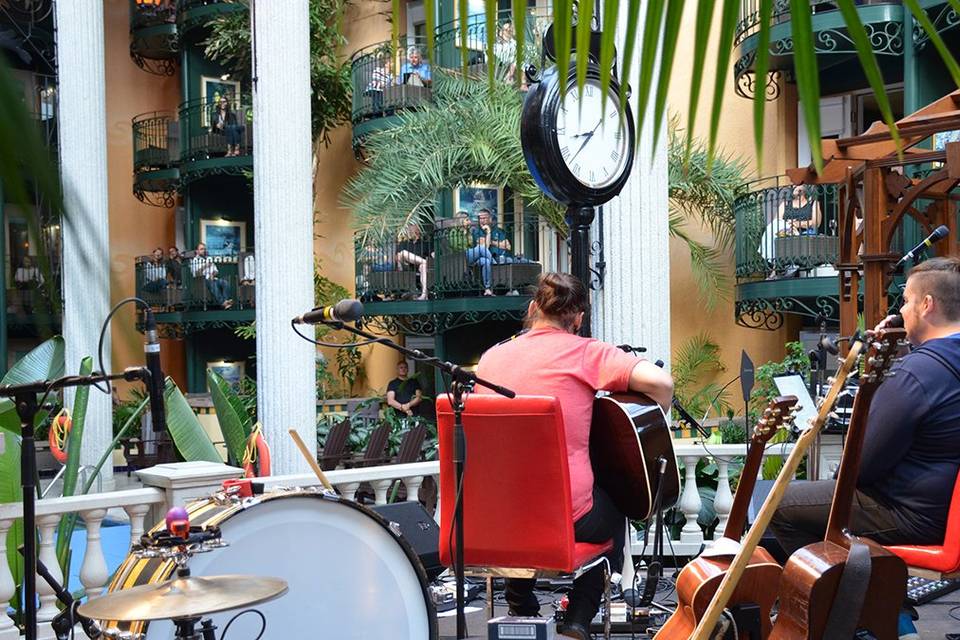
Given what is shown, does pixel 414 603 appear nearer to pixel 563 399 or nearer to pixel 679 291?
pixel 563 399

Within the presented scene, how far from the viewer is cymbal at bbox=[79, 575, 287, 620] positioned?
2.69 meters

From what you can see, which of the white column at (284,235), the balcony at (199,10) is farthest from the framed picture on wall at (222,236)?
the white column at (284,235)

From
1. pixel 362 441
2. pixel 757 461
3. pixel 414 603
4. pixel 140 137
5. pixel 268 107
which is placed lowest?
pixel 362 441

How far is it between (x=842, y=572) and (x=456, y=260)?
15.9 metres

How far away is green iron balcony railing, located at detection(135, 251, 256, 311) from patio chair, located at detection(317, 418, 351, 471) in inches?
299

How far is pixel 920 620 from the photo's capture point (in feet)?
17.2

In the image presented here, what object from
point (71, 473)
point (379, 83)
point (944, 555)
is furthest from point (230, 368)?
point (944, 555)

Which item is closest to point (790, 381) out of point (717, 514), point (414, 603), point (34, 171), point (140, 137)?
point (717, 514)

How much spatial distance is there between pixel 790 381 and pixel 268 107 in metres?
5.62

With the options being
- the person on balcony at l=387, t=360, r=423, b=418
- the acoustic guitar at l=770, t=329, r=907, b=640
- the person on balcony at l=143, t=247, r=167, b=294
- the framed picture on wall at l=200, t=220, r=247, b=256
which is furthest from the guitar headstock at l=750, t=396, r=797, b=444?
the framed picture on wall at l=200, t=220, r=247, b=256

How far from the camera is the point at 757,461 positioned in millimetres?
3725

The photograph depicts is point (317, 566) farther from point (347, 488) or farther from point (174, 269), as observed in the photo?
point (174, 269)

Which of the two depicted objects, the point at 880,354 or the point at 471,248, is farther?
the point at 471,248

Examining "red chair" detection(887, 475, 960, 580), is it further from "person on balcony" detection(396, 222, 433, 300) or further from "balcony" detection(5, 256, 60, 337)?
"person on balcony" detection(396, 222, 433, 300)
